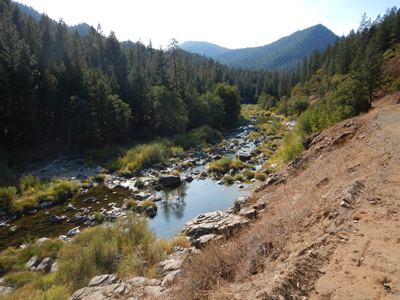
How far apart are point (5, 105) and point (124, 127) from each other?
14.7 metres

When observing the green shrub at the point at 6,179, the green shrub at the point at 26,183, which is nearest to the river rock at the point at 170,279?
the green shrub at the point at 26,183

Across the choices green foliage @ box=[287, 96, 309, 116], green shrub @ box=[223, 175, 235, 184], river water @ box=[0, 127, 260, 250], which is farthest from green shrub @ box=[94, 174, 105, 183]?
green foliage @ box=[287, 96, 309, 116]

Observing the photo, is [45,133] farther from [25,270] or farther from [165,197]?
[25,270]

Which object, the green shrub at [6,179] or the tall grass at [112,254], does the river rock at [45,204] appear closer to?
the green shrub at [6,179]

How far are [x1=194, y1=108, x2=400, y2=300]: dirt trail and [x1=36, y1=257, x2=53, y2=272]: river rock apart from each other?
8217 mm

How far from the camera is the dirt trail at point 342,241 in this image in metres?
3.56

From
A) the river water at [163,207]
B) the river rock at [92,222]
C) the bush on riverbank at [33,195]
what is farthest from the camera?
the bush on riverbank at [33,195]

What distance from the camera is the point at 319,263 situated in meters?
4.11

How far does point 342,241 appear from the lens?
4.45m

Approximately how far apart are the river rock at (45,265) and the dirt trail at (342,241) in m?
8.22

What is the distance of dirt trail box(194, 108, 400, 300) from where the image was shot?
3.56m

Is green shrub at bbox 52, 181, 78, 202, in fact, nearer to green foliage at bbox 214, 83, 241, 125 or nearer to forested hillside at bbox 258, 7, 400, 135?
forested hillside at bbox 258, 7, 400, 135

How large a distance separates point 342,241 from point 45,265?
36.5 feet

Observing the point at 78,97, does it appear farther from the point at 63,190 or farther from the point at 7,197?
the point at 7,197
